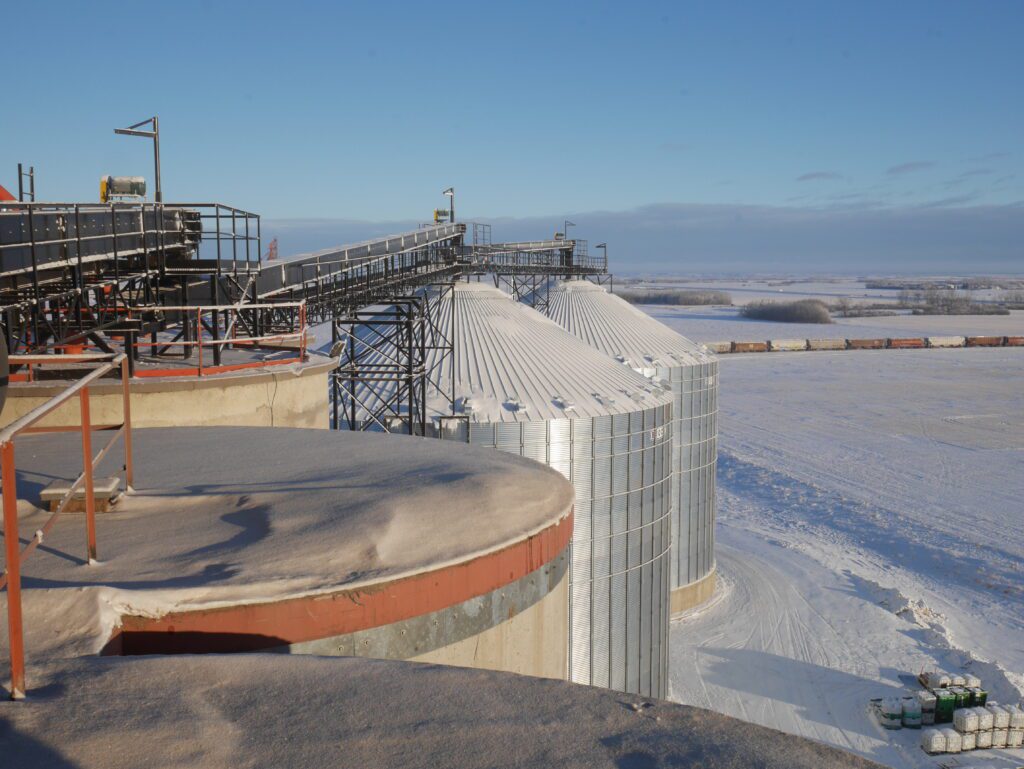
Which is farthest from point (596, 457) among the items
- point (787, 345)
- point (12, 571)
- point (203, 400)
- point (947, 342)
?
point (947, 342)

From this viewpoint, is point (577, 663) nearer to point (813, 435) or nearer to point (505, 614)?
point (505, 614)

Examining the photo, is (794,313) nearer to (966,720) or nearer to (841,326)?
(841,326)

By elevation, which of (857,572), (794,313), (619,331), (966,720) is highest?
(619,331)

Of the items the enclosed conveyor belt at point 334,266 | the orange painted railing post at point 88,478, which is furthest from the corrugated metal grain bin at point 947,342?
the orange painted railing post at point 88,478

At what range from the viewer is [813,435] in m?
50.8

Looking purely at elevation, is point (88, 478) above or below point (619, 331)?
above

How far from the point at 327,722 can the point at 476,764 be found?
0.88 metres

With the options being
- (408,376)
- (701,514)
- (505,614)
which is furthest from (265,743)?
(701,514)

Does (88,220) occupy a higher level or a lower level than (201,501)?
higher

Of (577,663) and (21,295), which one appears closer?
(21,295)

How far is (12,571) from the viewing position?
16.1 feet

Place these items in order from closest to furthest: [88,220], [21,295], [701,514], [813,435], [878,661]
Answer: [21,295]
[88,220]
[878,661]
[701,514]
[813,435]

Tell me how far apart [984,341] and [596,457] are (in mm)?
101266

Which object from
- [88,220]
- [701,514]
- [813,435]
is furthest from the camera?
[813,435]
